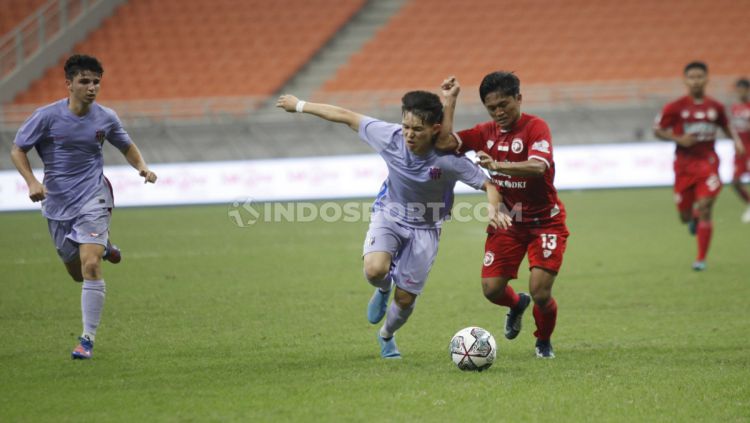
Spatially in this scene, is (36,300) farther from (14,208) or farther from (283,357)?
(14,208)

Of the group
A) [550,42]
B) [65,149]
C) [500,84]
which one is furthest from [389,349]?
[550,42]

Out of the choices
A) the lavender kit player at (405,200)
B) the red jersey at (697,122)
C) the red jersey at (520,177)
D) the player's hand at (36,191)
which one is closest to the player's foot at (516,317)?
the red jersey at (520,177)

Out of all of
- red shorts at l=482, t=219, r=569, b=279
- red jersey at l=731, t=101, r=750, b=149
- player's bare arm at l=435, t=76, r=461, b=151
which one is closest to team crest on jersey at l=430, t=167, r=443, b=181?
player's bare arm at l=435, t=76, r=461, b=151

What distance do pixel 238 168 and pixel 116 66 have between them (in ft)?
32.4

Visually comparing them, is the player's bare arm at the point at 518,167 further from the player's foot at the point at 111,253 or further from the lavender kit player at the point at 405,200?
the player's foot at the point at 111,253

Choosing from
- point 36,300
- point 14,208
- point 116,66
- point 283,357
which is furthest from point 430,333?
point 116,66

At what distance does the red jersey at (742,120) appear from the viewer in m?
18.8

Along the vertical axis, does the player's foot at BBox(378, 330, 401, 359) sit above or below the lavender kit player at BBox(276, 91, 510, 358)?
below

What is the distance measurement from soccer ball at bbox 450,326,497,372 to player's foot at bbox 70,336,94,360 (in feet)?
8.77

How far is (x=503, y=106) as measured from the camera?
687cm

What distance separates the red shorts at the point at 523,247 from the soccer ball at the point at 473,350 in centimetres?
66

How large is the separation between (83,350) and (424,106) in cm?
305

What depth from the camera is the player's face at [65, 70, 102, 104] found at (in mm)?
7445

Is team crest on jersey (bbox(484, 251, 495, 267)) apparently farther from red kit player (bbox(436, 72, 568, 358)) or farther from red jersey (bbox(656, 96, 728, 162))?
red jersey (bbox(656, 96, 728, 162))
